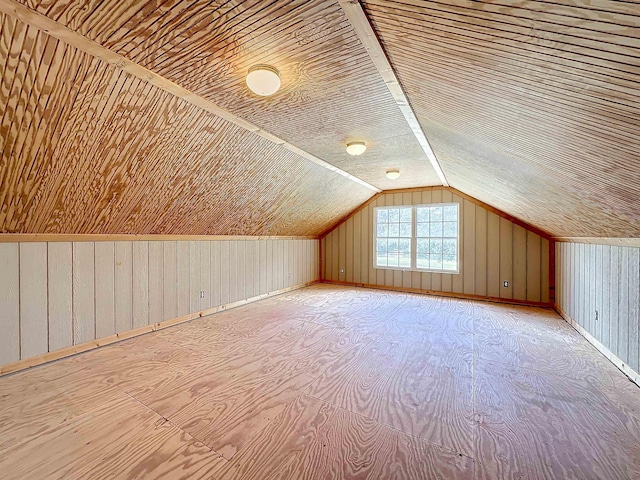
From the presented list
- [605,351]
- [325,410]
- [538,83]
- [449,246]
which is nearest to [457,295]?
[449,246]

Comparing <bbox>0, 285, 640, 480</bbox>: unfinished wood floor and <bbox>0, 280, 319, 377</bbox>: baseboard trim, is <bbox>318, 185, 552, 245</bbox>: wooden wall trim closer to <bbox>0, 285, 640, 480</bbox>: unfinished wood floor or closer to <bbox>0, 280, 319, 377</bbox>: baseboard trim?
<bbox>0, 285, 640, 480</bbox>: unfinished wood floor

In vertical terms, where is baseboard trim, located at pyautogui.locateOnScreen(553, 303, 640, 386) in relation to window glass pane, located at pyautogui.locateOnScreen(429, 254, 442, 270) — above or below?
below

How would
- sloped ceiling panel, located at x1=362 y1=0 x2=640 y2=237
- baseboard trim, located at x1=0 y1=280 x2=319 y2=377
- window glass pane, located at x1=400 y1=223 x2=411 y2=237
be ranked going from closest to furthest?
sloped ceiling panel, located at x1=362 y1=0 x2=640 y2=237, baseboard trim, located at x1=0 y1=280 x2=319 y2=377, window glass pane, located at x1=400 y1=223 x2=411 y2=237

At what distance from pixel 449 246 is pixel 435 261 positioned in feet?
1.35

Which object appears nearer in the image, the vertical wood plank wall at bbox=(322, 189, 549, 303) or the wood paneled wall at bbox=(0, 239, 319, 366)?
the wood paneled wall at bbox=(0, 239, 319, 366)

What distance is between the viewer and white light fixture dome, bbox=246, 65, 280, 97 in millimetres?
1736

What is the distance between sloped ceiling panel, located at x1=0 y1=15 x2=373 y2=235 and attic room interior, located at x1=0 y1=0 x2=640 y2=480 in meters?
0.02

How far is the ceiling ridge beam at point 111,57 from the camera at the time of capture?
50.9 inches

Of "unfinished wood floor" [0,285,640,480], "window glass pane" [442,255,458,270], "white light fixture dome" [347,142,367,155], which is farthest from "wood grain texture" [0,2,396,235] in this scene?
"window glass pane" [442,255,458,270]

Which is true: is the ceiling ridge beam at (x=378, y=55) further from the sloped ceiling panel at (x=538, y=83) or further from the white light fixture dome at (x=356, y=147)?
the white light fixture dome at (x=356, y=147)

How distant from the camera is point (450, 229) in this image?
18.4ft

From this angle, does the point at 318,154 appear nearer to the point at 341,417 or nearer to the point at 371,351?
the point at 371,351

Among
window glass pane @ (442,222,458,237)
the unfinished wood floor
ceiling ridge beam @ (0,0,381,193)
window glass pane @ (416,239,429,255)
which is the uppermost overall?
ceiling ridge beam @ (0,0,381,193)

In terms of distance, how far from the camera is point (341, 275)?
6.88m
